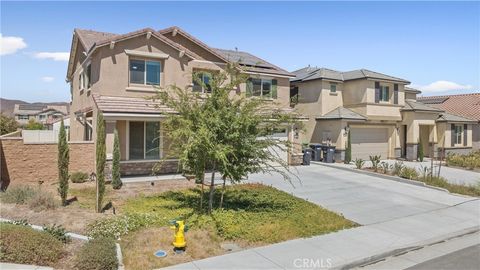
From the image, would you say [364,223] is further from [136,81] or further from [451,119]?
[451,119]

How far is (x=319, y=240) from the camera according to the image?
8617mm

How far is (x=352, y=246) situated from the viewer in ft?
27.1

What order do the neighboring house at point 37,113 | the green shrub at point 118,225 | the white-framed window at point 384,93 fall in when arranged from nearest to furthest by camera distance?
the green shrub at point 118,225
the white-framed window at point 384,93
the neighboring house at point 37,113

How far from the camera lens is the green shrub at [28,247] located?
6.60m

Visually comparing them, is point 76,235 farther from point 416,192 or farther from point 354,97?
point 354,97

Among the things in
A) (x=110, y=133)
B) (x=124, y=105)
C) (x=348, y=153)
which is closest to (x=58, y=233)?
(x=110, y=133)

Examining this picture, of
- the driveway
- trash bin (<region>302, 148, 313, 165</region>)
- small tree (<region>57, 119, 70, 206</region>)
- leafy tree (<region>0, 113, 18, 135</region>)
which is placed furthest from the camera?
leafy tree (<region>0, 113, 18, 135</region>)

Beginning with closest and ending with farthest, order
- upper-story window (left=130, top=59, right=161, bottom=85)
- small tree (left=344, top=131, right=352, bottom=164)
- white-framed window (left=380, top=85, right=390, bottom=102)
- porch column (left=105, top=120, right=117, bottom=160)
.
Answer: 1. porch column (left=105, top=120, right=117, bottom=160)
2. upper-story window (left=130, top=59, right=161, bottom=85)
3. small tree (left=344, top=131, right=352, bottom=164)
4. white-framed window (left=380, top=85, right=390, bottom=102)

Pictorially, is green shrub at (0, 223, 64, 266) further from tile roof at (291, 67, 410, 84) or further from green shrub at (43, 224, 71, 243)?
tile roof at (291, 67, 410, 84)

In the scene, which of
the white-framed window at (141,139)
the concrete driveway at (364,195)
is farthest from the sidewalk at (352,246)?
the white-framed window at (141,139)

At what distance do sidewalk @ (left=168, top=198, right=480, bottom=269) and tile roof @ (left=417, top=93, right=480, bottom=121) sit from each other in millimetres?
26361

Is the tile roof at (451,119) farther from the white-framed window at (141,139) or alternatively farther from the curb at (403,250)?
the white-framed window at (141,139)

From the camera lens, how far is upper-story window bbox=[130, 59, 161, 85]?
17.6 meters

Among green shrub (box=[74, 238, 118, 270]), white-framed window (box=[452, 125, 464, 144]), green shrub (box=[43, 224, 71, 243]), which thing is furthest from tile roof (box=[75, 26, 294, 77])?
white-framed window (box=[452, 125, 464, 144])
